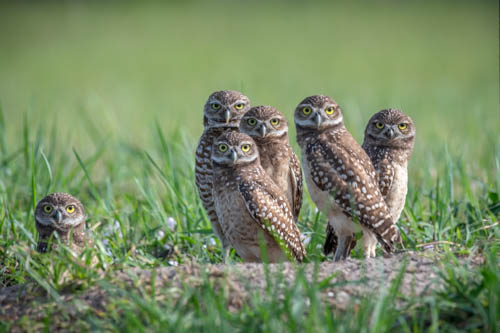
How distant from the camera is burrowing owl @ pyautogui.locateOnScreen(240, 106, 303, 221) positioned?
14.6ft

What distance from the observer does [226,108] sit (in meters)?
4.71

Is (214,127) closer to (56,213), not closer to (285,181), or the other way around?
(285,181)

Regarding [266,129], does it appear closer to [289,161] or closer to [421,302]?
[289,161]

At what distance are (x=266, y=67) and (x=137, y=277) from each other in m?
15.2

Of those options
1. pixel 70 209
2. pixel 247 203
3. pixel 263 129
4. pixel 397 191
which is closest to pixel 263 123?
pixel 263 129

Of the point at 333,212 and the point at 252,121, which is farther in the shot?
the point at 252,121

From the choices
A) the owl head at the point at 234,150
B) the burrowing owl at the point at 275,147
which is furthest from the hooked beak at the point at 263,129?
the owl head at the point at 234,150

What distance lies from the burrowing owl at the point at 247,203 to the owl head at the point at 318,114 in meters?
0.41

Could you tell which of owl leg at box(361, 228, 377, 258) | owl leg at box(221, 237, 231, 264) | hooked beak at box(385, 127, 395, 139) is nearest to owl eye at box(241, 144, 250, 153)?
owl leg at box(221, 237, 231, 264)

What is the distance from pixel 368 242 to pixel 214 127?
4.47ft

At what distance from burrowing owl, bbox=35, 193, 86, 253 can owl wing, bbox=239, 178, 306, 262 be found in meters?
1.15

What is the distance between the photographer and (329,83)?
15484 mm

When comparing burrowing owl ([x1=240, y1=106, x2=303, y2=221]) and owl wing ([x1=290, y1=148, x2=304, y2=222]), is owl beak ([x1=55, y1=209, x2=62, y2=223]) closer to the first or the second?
burrowing owl ([x1=240, y1=106, x2=303, y2=221])

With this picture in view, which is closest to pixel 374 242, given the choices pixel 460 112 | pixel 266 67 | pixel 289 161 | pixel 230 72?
pixel 289 161
